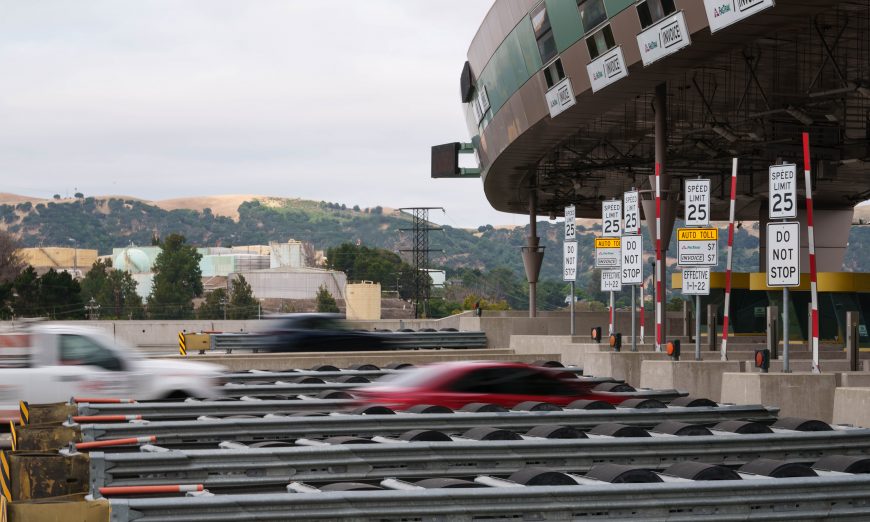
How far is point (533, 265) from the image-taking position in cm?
5306

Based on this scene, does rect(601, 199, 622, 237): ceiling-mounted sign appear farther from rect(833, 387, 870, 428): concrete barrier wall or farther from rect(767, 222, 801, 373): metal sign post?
rect(833, 387, 870, 428): concrete barrier wall

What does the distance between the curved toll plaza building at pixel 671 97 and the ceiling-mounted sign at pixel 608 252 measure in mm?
982

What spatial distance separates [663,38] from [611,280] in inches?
281

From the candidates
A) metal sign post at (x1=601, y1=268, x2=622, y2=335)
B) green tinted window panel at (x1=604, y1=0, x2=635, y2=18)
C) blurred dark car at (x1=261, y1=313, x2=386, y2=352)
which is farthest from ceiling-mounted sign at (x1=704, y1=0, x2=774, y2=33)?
blurred dark car at (x1=261, y1=313, x2=386, y2=352)

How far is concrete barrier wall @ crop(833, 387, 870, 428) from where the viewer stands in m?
14.4

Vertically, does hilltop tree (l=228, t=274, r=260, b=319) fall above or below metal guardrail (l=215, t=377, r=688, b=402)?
above

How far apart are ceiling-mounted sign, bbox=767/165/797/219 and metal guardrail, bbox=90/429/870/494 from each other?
229 inches

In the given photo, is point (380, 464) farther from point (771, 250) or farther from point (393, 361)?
point (393, 361)

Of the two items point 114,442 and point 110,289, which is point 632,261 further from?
point 110,289

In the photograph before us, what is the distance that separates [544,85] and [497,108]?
6714 mm

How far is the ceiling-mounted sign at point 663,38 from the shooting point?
21.7 meters

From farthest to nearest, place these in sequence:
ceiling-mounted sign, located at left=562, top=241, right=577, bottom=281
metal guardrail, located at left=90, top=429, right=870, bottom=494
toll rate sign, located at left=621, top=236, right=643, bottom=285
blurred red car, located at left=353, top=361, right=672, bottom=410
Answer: ceiling-mounted sign, located at left=562, top=241, right=577, bottom=281, toll rate sign, located at left=621, top=236, right=643, bottom=285, blurred red car, located at left=353, top=361, right=672, bottom=410, metal guardrail, located at left=90, top=429, right=870, bottom=494

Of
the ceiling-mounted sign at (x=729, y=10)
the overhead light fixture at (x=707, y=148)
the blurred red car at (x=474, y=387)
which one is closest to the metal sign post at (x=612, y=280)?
the overhead light fixture at (x=707, y=148)

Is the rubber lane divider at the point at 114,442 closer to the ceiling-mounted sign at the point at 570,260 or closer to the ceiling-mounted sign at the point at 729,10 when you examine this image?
the ceiling-mounted sign at the point at 729,10
